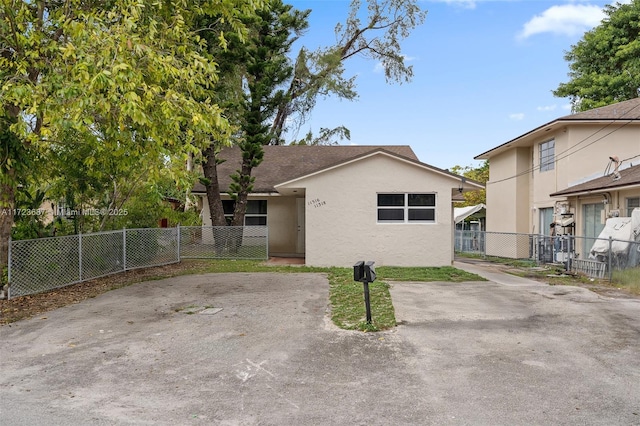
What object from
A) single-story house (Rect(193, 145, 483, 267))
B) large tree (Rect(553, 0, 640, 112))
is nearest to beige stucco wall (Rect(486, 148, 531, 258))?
single-story house (Rect(193, 145, 483, 267))

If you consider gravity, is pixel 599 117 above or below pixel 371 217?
above

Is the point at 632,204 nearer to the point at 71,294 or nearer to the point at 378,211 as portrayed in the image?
the point at 378,211

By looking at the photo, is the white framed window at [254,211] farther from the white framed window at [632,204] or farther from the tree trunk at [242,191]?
the white framed window at [632,204]

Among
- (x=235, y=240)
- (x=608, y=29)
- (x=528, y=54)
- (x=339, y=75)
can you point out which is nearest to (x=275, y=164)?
(x=235, y=240)

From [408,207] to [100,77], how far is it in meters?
10.6

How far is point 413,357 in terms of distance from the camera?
5.81 m

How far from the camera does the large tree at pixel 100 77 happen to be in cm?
702

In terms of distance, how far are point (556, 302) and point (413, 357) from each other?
509 centimetres

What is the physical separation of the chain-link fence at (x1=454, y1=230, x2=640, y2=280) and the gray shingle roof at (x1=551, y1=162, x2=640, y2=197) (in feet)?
5.69

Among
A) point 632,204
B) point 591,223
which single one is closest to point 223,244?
point 591,223

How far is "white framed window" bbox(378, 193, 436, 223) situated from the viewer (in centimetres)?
1505

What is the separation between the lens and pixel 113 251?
504 inches

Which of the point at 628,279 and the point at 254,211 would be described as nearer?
the point at 628,279

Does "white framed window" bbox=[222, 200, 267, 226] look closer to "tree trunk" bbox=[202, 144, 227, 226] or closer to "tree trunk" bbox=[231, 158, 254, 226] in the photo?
"tree trunk" bbox=[231, 158, 254, 226]
